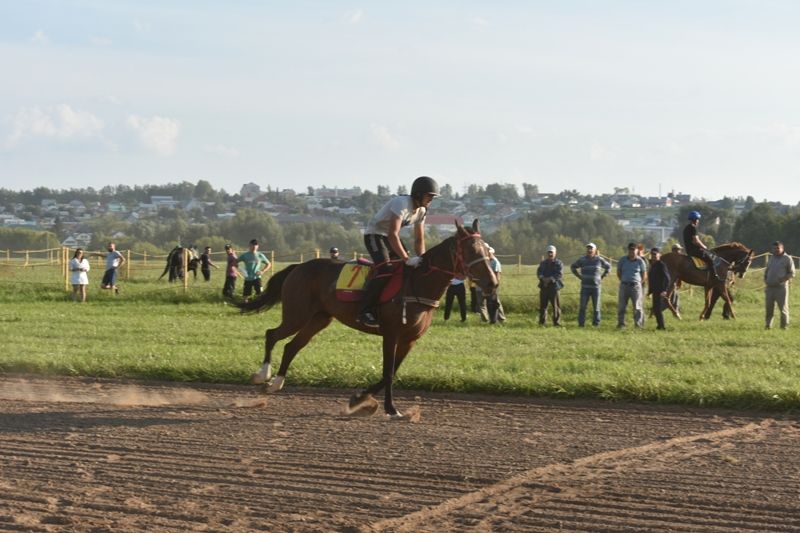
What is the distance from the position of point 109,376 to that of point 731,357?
9.24 meters

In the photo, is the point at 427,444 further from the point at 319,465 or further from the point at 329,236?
the point at 329,236

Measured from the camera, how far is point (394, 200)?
459 inches

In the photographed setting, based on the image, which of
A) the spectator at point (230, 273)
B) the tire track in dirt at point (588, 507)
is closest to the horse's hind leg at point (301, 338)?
the tire track in dirt at point (588, 507)

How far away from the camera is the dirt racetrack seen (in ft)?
24.1

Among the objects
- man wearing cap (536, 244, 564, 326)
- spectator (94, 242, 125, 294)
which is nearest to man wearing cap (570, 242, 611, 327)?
man wearing cap (536, 244, 564, 326)

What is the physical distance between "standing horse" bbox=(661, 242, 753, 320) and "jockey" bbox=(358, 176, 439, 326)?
47.4 feet

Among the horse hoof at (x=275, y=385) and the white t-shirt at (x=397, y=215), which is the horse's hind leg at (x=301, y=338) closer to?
the horse hoof at (x=275, y=385)

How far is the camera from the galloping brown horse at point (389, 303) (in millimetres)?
11289

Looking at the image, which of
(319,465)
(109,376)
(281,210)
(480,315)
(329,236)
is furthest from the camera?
(281,210)

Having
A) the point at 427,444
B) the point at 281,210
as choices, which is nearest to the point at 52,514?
the point at 427,444

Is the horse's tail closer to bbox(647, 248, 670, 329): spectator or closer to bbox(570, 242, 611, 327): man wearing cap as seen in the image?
bbox(570, 242, 611, 327): man wearing cap

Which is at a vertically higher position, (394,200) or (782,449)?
(394,200)

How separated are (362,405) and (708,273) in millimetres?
15790

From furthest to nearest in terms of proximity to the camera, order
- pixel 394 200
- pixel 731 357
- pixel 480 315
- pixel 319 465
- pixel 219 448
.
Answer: pixel 480 315, pixel 731 357, pixel 394 200, pixel 219 448, pixel 319 465
